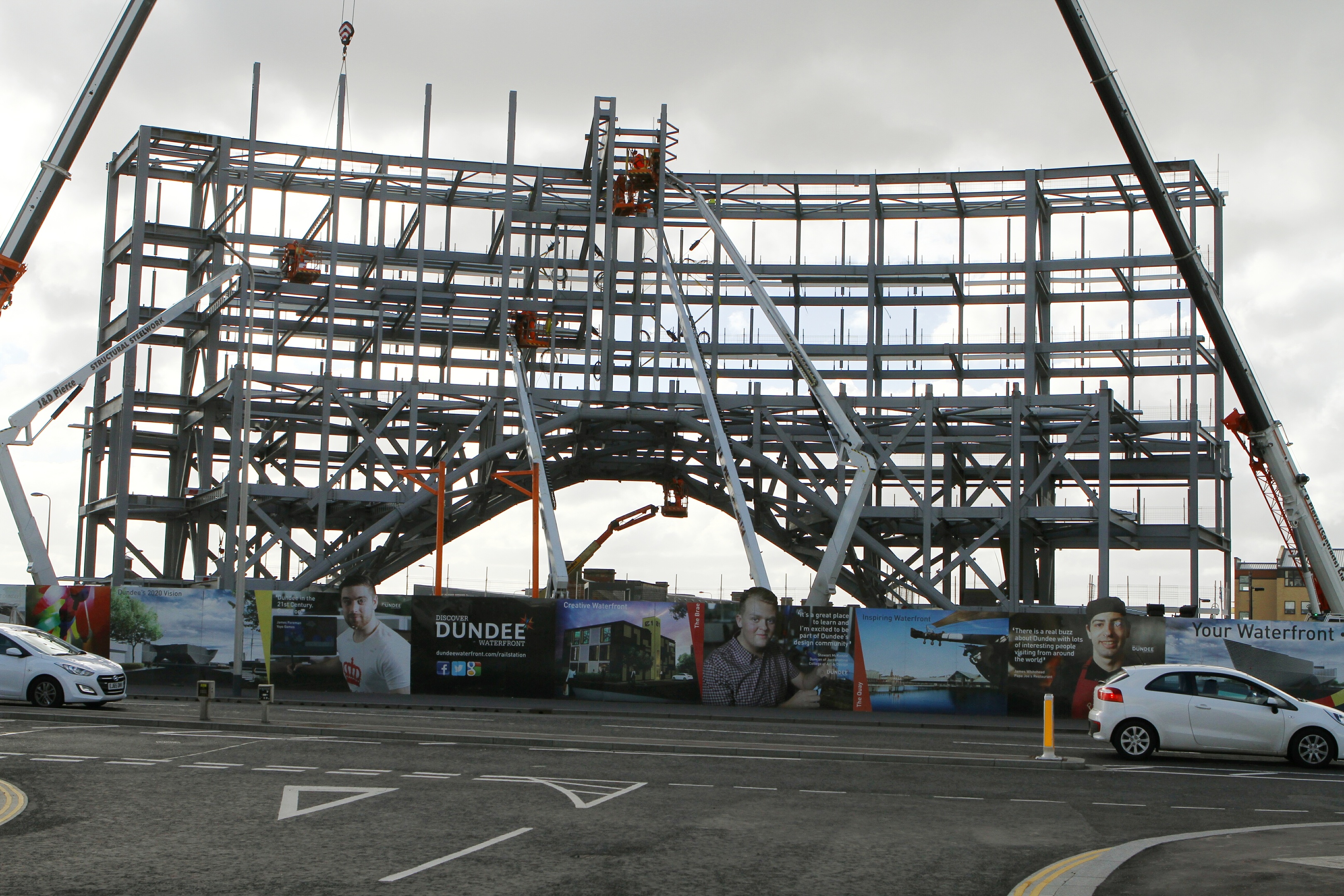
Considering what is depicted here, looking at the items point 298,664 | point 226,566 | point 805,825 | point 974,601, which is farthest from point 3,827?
point 974,601

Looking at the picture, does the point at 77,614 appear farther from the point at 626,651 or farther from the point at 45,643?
the point at 626,651

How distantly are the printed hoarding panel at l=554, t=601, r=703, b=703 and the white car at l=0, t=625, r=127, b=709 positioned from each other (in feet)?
32.1

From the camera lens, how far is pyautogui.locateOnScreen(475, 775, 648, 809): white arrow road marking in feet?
43.8

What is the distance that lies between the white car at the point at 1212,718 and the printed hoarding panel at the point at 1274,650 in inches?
310

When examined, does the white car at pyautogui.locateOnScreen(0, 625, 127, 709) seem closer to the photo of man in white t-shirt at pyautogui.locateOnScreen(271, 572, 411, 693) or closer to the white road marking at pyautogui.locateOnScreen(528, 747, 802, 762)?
the photo of man in white t-shirt at pyautogui.locateOnScreen(271, 572, 411, 693)

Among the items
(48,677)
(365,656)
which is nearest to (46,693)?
(48,677)

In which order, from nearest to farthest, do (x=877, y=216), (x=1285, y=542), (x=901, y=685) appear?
(x=901, y=685)
(x=1285, y=542)
(x=877, y=216)

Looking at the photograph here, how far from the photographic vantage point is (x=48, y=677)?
22.6m

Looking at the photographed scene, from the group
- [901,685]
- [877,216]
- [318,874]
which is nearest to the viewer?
[318,874]

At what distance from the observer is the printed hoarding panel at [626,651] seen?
2878cm

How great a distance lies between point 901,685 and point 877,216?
27199 millimetres

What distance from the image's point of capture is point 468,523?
168 ft

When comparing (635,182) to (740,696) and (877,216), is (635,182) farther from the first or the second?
(740,696)

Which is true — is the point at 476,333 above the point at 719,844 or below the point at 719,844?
above
